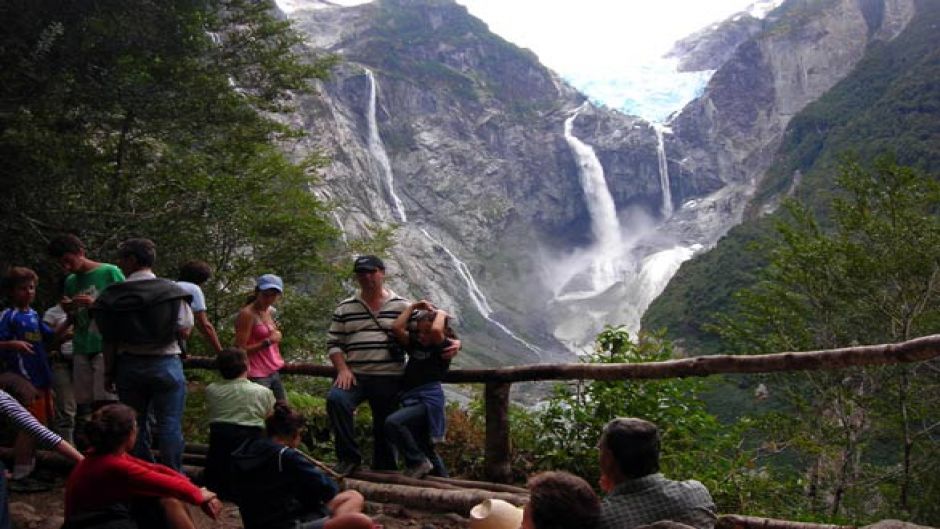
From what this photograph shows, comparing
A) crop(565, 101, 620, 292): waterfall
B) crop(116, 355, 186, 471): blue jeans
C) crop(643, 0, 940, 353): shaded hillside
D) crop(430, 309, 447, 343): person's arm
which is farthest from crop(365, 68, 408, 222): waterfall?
crop(116, 355, 186, 471): blue jeans

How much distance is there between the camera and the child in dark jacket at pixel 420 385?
496cm

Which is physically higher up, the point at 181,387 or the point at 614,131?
the point at 614,131

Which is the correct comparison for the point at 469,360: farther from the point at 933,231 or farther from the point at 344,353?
the point at 344,353

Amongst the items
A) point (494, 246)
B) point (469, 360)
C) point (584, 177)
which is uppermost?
point (584, 177)

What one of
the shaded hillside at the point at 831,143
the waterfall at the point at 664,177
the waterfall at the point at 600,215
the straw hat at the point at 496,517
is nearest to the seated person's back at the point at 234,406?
the straw hat at the point at 496,517

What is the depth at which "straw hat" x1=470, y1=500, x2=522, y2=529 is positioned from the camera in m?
3.24

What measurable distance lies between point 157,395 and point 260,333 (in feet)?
3.06

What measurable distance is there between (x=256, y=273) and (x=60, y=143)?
18.1 ft

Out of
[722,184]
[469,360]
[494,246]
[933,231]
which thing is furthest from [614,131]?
[933,231]

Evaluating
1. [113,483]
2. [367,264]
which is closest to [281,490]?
[113,483]

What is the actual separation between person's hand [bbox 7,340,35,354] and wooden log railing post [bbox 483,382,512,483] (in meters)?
3.07

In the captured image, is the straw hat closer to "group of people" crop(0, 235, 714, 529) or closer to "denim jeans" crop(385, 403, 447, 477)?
"group of people" crop(0, 235, 714, 529)

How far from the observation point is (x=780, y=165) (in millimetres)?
89812

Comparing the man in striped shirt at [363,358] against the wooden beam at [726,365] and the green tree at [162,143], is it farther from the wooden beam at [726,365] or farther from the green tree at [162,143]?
the green tree at [162,143]
